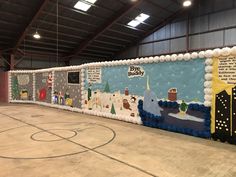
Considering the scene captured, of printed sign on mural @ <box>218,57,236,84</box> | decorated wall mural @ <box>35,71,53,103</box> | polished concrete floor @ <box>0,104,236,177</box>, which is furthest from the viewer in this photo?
decorated wall mural @ <box>35,71,53,103</box>

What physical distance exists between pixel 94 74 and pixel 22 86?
6301 mm

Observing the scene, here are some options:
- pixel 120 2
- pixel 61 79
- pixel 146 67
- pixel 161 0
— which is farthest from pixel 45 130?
pixel 161 0

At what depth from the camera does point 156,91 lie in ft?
18.1

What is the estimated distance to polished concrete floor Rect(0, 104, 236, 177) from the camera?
2854 millimetres

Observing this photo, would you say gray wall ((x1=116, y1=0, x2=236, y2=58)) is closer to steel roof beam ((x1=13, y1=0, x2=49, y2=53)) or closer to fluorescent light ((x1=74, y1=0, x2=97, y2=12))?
fluorescent light ((x1=74, y1=0, x2=97, y2=12))

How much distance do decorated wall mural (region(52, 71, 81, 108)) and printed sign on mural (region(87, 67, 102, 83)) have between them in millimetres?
681

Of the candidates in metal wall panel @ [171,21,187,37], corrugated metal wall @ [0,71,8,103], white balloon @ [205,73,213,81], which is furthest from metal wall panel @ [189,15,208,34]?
corrugated metal wall @ [0,71,8,103]

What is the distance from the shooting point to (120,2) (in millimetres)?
12031

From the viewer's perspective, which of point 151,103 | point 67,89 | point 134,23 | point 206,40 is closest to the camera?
point 151,103

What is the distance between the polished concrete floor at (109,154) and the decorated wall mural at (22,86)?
681 cm

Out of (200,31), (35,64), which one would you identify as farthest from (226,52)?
(35,64)

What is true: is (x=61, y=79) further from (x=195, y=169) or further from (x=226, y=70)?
(x=195, y=169)

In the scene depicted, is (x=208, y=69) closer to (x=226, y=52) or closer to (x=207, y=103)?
(x=226, y=52)

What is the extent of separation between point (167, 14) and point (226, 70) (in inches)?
470
